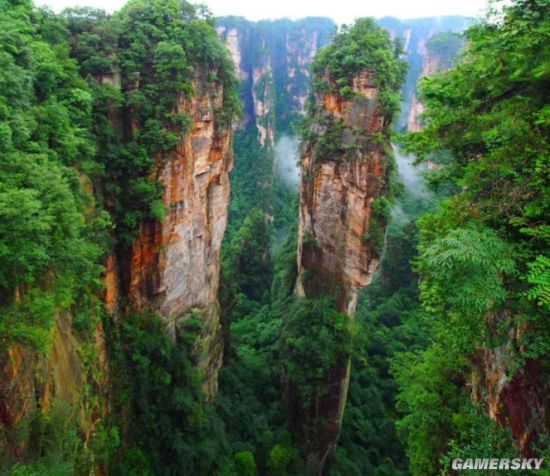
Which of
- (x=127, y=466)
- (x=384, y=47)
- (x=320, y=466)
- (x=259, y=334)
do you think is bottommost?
(x=320, y=466)

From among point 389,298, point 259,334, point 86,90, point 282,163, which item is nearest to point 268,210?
point 282,163

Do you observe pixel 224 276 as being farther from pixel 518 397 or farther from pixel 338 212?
pixel 518 397

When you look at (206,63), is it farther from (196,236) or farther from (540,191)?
(540,191)

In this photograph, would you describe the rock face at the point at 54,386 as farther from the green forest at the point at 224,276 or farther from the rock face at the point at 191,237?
the rock face at the point at 191,237

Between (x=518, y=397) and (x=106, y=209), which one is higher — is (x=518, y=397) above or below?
above

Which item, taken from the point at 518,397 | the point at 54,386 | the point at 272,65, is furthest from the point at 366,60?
the point at 272,65

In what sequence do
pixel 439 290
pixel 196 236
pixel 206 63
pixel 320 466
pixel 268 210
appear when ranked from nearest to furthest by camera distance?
pixel 439 290 → pixel 206 63 → pixel 196 236 → pixel 320 466 → pixel 268 210

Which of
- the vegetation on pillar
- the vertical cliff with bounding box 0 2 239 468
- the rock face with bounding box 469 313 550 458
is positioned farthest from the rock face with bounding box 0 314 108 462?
the rock face with bounding box 469 313 550 458
